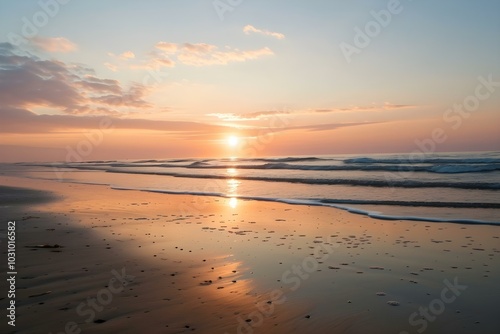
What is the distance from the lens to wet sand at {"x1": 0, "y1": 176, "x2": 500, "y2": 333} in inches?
209

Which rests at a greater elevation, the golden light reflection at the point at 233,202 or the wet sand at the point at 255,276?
the golden light reflection at the point at 233,202

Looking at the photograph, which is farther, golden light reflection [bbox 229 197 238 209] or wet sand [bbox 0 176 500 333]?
golden light reflection [bbox 229 197 238 209]

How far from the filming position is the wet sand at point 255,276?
530 cm

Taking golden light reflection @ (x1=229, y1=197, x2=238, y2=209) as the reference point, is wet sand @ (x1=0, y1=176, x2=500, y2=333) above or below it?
below

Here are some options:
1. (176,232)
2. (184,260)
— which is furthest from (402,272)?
(176,232)

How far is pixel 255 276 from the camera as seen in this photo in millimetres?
7434

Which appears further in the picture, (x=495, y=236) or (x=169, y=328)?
(x=495, y=236)

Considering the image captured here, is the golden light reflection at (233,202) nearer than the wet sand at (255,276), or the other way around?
the wet sand at (255,276)

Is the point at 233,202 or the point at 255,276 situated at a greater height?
the point at 233,202

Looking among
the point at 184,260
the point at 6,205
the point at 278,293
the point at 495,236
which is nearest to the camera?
the point at 278,293

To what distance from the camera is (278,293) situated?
21.2 ft

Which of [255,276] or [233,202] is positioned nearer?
[255,276]

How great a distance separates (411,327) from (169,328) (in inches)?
138

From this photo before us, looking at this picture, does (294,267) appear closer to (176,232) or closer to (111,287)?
(111,287)
